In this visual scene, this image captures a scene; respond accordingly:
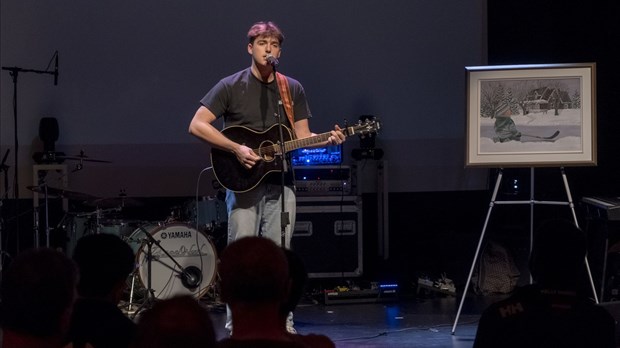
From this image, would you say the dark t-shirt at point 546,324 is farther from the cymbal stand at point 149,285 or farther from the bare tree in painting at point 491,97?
the cymbal stand at point 149,285

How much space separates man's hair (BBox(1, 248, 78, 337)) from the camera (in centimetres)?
219

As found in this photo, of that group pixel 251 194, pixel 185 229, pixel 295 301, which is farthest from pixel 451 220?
pixel 295 301

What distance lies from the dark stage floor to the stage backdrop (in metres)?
1.40

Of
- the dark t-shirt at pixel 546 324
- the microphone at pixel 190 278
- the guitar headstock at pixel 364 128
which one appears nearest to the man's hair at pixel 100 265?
the dark t-shirt at pixel 546 324

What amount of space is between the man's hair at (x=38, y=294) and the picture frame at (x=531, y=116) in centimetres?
393

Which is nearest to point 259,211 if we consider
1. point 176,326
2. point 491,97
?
point 491,97

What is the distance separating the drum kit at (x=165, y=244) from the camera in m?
7.17

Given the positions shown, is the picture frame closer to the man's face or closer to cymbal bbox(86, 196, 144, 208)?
the man's face

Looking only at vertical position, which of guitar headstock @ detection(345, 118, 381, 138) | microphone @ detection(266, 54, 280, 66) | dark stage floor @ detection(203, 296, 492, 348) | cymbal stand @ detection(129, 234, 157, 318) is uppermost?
microphone @ detection(266, 54, 280, 66)

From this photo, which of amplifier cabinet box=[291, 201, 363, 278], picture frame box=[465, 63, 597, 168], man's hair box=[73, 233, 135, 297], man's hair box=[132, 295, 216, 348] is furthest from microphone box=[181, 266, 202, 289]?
man's hair box=[132, 295, 216, 348]

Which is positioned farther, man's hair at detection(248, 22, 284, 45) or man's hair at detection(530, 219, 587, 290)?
man's hair at detection(248, 22, 284, 45)

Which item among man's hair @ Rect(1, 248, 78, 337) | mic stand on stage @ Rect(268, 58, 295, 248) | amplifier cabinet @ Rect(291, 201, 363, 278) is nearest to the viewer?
man's hair @ Rect(1, 248, 78, 337)

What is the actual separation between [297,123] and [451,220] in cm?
302

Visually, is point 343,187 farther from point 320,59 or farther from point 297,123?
point 297,123
